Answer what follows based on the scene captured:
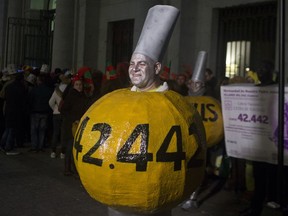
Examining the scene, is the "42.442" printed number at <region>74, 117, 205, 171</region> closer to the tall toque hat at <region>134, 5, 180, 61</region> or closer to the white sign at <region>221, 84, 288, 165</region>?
the tall toque hat at <region>134, 5, 180, 61</region>

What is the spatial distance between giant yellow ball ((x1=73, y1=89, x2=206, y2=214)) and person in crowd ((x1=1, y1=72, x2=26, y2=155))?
780cm

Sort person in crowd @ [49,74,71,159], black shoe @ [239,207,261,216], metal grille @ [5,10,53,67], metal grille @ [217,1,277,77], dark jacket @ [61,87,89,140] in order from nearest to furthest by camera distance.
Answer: black shoe @ [239,207,261,216] → dark jacket @ [61,87,89,140] → person in crowd @ [49,74,71,159] → metal grille @ [217,1,277,77] → metal grille @ [5,10,53,67]

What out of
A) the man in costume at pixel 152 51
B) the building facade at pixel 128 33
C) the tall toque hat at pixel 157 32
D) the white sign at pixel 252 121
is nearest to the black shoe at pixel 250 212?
the white sign at pixel 252 121

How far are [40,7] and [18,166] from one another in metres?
15.3

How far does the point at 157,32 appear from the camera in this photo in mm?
3447

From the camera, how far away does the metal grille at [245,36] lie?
1034cm

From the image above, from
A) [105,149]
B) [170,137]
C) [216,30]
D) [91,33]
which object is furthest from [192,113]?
[91,33]

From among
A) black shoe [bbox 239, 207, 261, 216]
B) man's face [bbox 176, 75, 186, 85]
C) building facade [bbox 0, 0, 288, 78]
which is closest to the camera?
black shoe [bbox 239, 207, 261, 216]

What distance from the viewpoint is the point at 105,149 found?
2777 mm

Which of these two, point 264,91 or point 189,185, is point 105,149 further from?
point 264,91

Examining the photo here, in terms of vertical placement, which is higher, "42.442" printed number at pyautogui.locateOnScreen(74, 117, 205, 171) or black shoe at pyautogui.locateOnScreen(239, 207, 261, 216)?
"42.442" printed number at pyautogui.locateOnScreen(74, 117, 205, 171)

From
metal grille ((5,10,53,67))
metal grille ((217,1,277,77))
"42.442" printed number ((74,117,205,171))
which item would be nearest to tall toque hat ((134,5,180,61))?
"42.442" printed number ((74,117,205,171))

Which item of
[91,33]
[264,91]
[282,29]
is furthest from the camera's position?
[91,33]

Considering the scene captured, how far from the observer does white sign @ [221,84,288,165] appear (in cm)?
549
